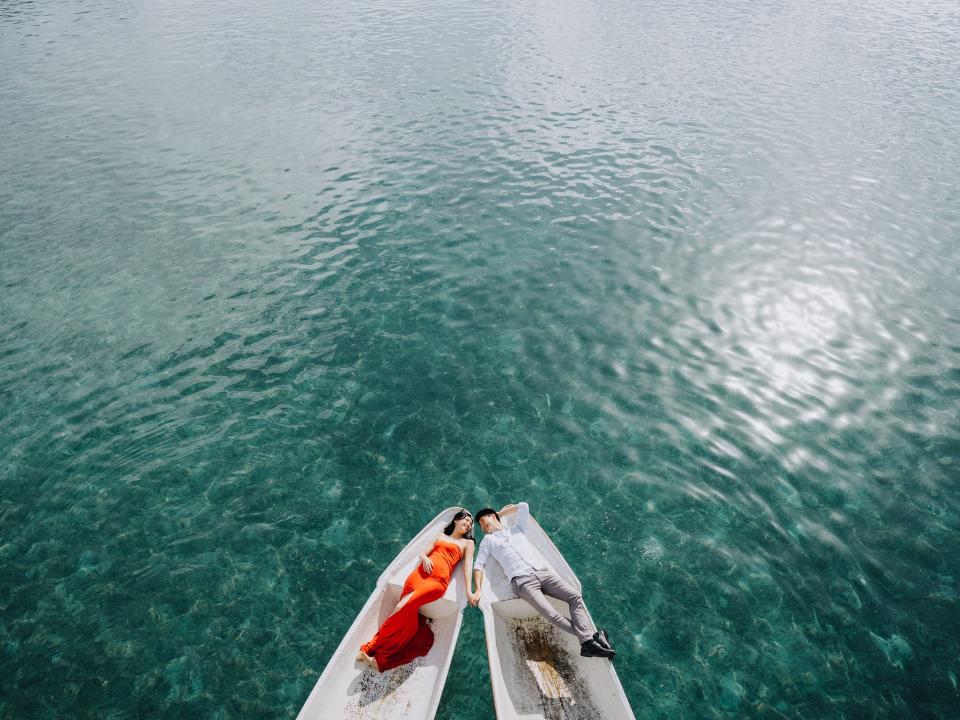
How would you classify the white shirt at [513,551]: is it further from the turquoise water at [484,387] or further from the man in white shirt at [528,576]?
the turquoise water at [484,387]

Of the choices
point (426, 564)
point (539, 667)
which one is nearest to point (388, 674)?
point (426, 564)

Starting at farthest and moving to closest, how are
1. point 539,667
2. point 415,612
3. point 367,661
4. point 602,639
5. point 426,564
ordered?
point 426,564, point 415,612, point 539,667, point 367,661, point 602,639

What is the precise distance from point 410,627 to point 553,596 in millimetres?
2890

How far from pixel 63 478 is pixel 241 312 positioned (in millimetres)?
7570

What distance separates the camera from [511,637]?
1038 cm

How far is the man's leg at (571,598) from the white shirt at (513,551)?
0.30m

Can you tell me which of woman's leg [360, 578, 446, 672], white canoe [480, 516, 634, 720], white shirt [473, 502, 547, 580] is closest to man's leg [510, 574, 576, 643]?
white shirt [473, 502, 547, 580]

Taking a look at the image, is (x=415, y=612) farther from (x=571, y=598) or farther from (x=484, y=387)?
(x=484, y=387)

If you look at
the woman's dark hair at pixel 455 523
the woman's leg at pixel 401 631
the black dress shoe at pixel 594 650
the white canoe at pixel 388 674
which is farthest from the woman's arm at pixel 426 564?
the black dress shoe at pixel 594 650

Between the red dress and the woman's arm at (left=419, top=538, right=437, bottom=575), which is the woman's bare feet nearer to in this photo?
the red dress

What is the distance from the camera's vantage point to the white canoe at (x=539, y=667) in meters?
9.21

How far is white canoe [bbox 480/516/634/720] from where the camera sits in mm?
9211

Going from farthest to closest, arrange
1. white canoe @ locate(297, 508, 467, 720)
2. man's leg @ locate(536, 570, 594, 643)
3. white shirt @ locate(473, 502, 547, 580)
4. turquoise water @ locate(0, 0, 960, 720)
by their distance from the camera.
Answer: white shirt @ locate(473, 502, 547, 580) → turquoise water @ locate(0, 0, 960, 720) → man's leg @ locate(536, 570, 594, 643) → white canoe @ locate(297, 508, 467, 720)

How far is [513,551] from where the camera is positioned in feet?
36.0
